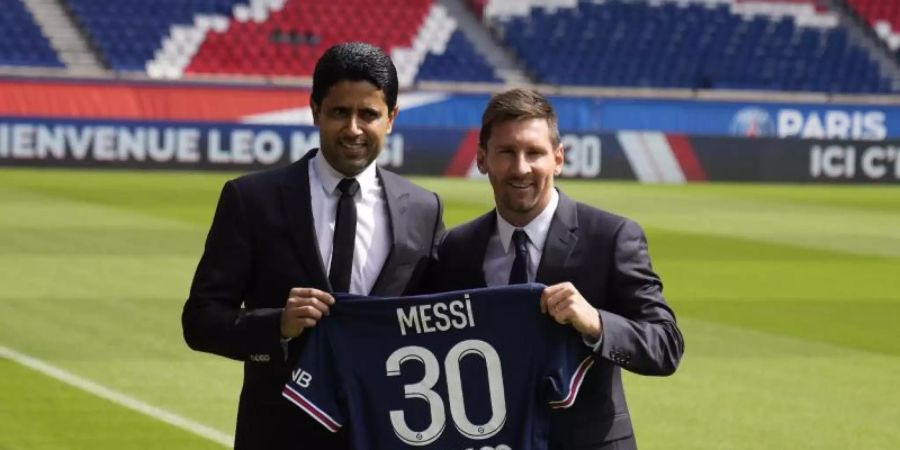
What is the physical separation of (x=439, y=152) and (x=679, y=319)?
58.4ft

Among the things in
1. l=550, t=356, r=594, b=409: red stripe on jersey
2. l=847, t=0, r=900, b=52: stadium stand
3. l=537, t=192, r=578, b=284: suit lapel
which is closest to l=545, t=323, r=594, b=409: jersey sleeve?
l=550, t=356, r=594, b=409: red stripe on jersey

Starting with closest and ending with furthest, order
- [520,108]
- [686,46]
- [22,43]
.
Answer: [520,108], [22,43], [686,46]

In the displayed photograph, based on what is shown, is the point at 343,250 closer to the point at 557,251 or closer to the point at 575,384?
the point at 557,251

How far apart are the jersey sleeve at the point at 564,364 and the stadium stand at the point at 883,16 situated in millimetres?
41543

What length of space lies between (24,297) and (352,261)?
9.64 m

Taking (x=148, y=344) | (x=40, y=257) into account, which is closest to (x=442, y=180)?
(x=40, y=257)

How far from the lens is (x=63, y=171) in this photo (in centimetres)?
2945

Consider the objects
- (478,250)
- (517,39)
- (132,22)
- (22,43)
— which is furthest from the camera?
(517,39)

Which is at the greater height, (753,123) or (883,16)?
(883,16)

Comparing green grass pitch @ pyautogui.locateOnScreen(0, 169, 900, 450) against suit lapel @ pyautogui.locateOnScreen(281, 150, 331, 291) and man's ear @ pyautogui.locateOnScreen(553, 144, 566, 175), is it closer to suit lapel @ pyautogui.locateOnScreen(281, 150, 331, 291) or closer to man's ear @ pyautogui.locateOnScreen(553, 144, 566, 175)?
suit lapel @ pyautogui.locateOnScreen(281, 150, 331, 291)

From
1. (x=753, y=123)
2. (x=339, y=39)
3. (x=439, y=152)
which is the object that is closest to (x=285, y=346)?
(x=439, y=152)

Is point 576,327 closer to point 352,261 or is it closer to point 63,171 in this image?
point 352,261

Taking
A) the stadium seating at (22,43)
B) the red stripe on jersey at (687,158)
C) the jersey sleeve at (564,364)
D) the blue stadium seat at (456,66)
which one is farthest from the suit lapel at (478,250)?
the blue stadium seat at (456,66)

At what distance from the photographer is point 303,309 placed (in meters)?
4.61
